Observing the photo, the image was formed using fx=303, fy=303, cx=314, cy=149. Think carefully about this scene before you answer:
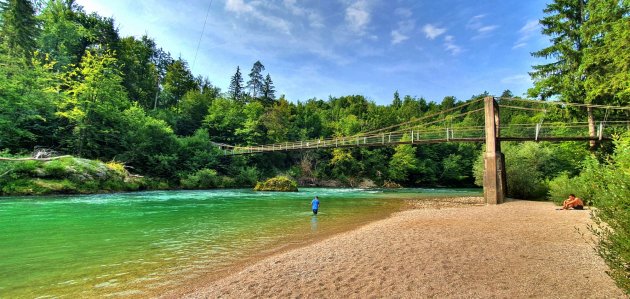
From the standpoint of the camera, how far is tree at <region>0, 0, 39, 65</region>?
3216 cm

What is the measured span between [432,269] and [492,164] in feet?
44.0

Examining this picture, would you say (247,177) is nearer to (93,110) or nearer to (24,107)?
(93,110)

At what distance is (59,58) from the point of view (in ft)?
114

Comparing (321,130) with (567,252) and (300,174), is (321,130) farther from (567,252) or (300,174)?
(567,252)

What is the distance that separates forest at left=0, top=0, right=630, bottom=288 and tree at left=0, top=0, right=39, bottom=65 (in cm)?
12

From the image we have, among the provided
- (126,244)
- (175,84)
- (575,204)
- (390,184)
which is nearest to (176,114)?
(175,84)

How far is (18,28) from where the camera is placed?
32344 mm

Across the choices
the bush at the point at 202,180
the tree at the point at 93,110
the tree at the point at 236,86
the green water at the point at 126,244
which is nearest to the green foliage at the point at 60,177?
the tree at the point at 93,110

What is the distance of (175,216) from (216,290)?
909 centimetres

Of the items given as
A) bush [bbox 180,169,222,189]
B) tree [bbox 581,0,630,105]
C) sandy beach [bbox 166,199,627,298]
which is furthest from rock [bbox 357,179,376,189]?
sandy beach [bbox 166,199,627,298]

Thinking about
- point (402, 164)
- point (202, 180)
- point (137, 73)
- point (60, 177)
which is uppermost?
point (137, 73)

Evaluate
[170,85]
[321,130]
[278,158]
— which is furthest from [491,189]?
[170,85]

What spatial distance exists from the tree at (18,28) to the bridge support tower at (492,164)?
140 ft

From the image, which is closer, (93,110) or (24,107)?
(24,107)
